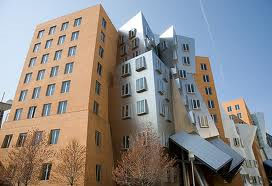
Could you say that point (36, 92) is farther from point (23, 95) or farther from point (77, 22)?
point (77, 22)

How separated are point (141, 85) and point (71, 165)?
1654cm

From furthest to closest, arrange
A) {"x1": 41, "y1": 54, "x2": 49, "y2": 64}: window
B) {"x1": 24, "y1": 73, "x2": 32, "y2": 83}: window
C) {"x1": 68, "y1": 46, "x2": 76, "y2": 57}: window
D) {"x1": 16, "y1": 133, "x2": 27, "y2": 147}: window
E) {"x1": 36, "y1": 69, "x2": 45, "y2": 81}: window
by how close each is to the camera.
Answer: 1. {"x1": 41, "y1": 54, "x2": 49, "y2": 64}: window
2. {"x1": 24, "y1": 73, "x2": 32, "y2": 83}: window
3. {"x1": 36, "y1": 69, "x2": 45, "y2": 81}: window
4. {"x1": 68, "y1": 46, "x2": 76, "y2": 57}: window
5. {"x1": 16, "y1": 133, "x2": 27, "y2": 147}: window

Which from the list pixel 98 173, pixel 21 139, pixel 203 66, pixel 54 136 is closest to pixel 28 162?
pixel 54 136

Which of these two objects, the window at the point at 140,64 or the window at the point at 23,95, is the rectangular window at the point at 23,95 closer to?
the window at the point at 23,95

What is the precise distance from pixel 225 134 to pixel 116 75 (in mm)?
29692

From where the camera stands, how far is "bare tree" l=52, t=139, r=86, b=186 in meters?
25.1

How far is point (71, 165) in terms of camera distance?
25.3 m

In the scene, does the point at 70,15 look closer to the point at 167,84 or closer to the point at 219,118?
the point at 167,84

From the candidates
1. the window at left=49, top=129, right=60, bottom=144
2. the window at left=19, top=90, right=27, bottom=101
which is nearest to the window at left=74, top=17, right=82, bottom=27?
the window at left=19, top=90, right=27, bottom=101

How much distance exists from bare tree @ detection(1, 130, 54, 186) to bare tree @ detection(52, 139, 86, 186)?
219 cm

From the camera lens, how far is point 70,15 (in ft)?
141

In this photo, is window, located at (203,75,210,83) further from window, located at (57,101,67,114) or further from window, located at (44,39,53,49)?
window, located at (44,39,53,49)

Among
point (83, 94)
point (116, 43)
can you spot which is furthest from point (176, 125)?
point (116, 43)

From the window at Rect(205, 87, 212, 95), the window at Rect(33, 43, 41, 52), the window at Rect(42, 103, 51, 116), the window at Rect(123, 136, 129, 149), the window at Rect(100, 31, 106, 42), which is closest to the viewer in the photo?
the window at Rect(123, 136, 129, 149)
